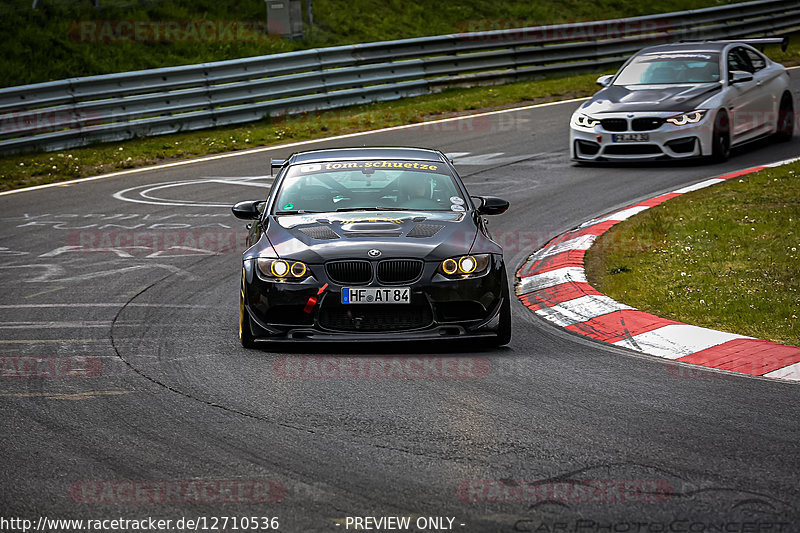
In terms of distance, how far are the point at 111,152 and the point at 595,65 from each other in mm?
12261

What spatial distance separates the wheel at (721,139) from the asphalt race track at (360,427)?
7.04m

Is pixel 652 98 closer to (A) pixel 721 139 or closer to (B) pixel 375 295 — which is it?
(A) pixel 721 139

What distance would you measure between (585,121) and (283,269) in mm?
8840

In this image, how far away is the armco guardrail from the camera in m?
17.1

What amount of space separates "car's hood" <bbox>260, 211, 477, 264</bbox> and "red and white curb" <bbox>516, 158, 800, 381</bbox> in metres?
1.28

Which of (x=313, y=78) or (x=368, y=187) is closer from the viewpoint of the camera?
(x=368, y=187)

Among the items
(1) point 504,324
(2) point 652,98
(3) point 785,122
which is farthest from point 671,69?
(1) point 504,324

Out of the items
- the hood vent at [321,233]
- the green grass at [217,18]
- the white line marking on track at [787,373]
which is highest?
the green grass at [217,18]

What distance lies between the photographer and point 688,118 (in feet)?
46.5

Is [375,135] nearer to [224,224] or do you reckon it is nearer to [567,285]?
[224,224]

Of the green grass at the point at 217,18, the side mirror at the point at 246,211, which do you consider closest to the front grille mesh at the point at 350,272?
the side mirror at the point at 246,211

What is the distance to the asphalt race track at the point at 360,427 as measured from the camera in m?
4.16

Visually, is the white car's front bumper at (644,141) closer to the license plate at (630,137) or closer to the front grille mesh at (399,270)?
the license plate at (630,137)

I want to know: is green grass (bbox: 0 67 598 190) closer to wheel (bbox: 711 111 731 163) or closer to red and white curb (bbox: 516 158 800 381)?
wheel (bbox: 711 111 731 163)
